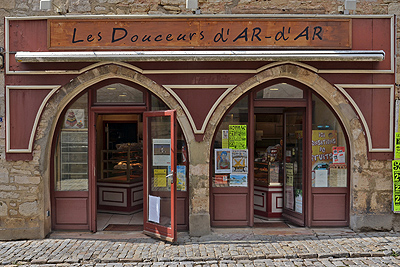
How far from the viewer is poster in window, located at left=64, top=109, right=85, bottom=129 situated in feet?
19.8

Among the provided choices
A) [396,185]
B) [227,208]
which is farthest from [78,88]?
[396,185]

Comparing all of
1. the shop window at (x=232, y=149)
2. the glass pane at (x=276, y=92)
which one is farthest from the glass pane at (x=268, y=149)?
the shop window at (x=232, y=149)

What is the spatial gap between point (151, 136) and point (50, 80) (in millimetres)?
1972

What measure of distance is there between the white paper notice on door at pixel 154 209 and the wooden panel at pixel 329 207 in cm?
280

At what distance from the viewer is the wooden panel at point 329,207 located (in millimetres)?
6008

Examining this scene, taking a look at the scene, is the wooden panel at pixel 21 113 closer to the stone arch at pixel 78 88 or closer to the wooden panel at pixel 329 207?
the stone arch at pixel 78 88

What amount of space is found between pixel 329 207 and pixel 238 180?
1.71 metres

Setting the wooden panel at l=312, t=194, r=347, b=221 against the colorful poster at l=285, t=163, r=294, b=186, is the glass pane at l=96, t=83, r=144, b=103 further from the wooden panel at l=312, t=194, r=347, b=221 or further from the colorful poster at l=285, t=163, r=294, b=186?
the wooden panel at l=312, t=194, r=347, b=221

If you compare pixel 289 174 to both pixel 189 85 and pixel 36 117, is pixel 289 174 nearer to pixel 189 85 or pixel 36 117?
pixel 189 85

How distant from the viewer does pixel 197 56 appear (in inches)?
215

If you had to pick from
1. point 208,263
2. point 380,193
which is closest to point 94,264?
point 208,263

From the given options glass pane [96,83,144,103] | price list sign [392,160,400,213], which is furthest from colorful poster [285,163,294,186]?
glass pane [96,83,144,103]

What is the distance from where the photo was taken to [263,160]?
23.2 ft

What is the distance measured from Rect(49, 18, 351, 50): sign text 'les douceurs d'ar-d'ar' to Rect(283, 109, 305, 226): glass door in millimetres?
1404
